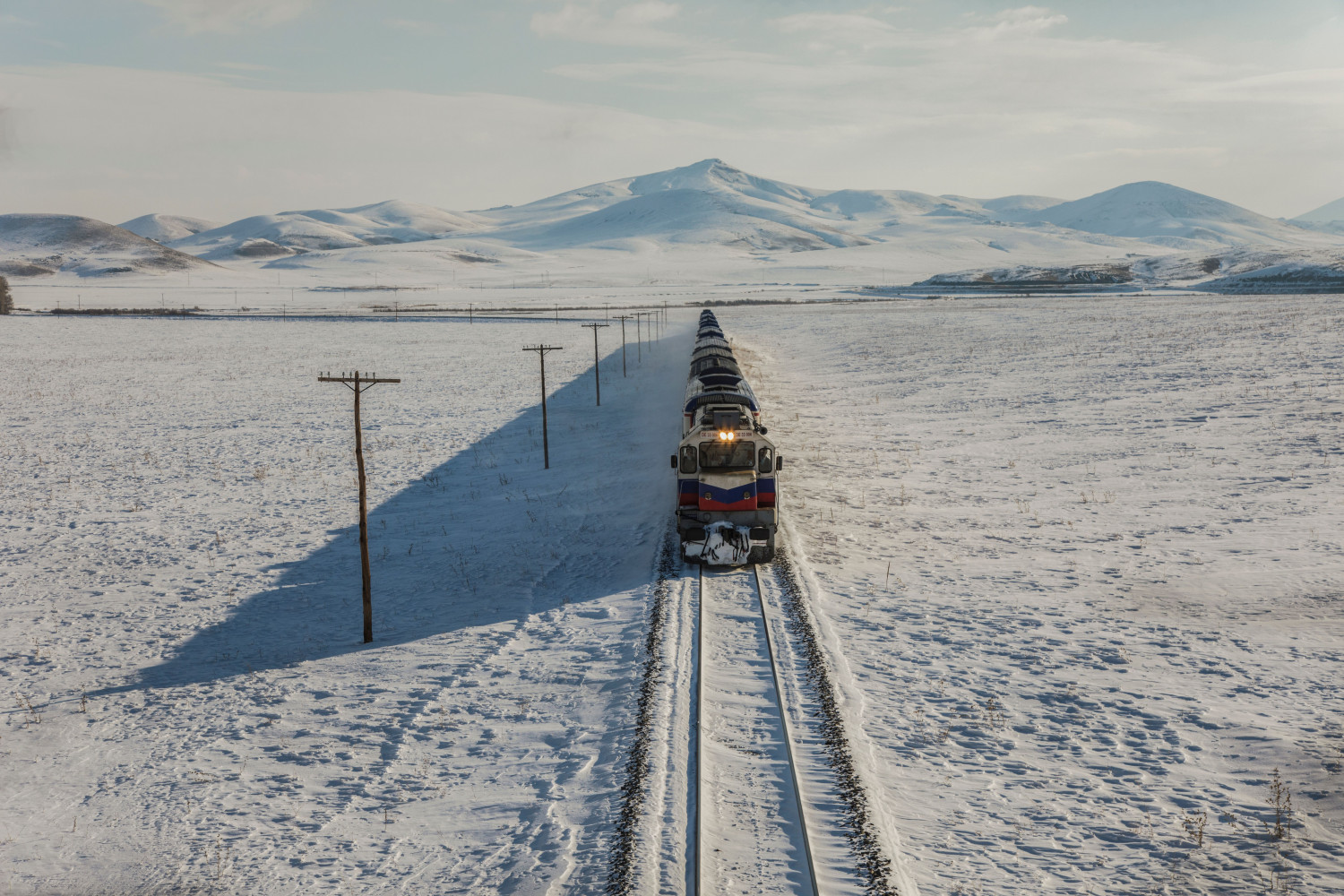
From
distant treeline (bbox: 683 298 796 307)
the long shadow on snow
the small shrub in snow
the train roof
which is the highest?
distant treeline (bbox: 683 298 796 307)

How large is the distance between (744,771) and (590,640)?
5612mm

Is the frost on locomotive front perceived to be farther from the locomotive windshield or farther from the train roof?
the train roof

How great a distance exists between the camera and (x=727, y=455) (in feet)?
66.6

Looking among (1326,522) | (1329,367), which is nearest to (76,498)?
(1326,522)

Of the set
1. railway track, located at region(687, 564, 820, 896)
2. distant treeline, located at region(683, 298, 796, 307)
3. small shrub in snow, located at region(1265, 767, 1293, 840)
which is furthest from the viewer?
distant treeline, located at region(683, 298, 796, 307)

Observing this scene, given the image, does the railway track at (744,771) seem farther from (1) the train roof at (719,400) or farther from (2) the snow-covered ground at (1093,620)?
(1) the train roof at (719,400)

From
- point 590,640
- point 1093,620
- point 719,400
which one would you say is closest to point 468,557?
point 590,640

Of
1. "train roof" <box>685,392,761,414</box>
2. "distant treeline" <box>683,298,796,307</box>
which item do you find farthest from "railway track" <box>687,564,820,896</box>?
"distant treeline" <box>683,298,796,307</box>

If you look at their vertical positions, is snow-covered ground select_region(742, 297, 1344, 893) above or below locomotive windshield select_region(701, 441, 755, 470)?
below

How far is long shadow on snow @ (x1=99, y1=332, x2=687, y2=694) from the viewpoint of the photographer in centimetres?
1711

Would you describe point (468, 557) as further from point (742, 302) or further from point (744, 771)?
point (742, 302)

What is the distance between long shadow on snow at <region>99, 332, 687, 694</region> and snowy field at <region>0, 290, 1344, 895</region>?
130 millimetres

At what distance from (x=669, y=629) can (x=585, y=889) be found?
23.3 feet

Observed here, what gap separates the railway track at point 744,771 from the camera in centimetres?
974
